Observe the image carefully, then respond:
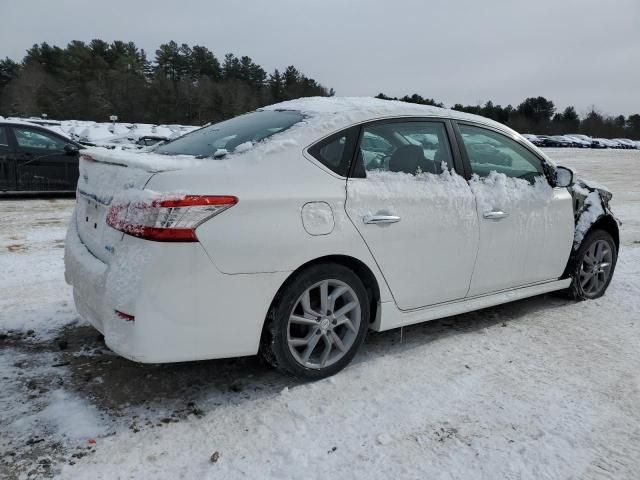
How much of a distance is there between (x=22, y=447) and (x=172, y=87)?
76.4 meters

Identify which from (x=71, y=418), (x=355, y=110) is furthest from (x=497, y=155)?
(x=71, y=418)

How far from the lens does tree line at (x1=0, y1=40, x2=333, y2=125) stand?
64.8 metres

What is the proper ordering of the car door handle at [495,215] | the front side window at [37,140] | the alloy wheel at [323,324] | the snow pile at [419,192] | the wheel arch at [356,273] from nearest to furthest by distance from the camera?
the wheel arch at [356,273]
the alloy wheel at [323,324]
the snow pile at [419,192]
the car door handle at [495,215]
the front side window at [37,140]

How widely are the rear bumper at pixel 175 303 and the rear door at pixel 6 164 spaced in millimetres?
8594

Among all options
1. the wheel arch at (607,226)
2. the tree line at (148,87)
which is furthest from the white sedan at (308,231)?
the tree line at (148,87)

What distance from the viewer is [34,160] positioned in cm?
1009

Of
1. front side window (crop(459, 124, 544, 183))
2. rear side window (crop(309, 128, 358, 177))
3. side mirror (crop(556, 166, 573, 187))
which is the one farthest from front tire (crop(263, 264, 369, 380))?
side mirror (crop(556, 166, 573, 187))

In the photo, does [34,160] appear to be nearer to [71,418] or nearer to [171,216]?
[71,418]

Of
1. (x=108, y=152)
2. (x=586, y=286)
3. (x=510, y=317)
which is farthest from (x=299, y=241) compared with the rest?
(x=586, y=286)

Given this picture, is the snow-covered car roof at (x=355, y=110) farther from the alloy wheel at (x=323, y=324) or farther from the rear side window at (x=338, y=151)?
the alloy wheel at (x=323, y=324)

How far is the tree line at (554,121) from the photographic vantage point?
9306 centimetres

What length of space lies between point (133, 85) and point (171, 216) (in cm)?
7241

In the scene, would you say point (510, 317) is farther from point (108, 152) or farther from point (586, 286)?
point (108, 152)

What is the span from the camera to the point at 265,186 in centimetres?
271
